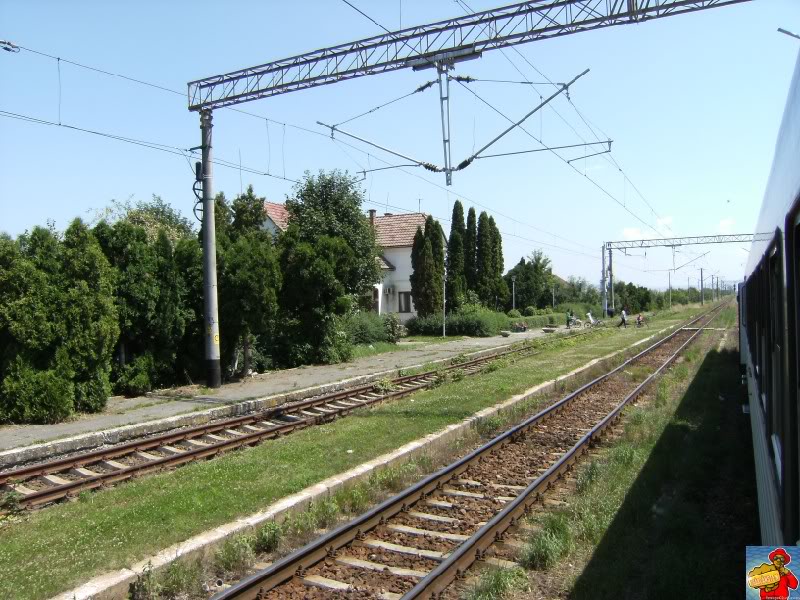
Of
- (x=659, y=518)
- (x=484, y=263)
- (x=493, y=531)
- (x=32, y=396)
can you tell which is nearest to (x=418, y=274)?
(x=484, y=263)

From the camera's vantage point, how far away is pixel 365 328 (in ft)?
100

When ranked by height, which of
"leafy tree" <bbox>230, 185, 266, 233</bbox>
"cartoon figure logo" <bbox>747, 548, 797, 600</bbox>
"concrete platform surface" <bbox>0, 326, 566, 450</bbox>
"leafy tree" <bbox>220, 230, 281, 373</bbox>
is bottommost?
"concrete platform surface" <bbox>0, 326, 566, 450</bbox>

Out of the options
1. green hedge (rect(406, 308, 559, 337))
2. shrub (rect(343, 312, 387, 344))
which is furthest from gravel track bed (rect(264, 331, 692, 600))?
green hedge (rect(406, 308, 559, 337))

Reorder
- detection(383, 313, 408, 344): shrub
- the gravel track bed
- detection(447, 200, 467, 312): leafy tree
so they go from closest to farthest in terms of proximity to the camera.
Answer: the gravel track bed, detection(383, 313, 408, 344): shrub, detection(447, 200, 467, 312): leafy tree

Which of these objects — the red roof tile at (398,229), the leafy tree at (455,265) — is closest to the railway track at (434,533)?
the leafy tree at (455,265)

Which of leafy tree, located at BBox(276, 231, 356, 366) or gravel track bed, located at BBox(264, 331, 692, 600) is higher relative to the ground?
leafy tree, located at BBox(276, 231, 356, 366)

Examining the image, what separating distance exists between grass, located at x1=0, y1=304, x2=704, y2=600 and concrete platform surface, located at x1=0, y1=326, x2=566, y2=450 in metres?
3.67

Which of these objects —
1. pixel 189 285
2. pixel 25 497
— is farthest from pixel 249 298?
pixel 25 497

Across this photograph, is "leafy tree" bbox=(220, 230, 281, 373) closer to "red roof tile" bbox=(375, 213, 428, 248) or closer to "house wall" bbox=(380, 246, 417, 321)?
"house wall" bbox=(380, 246, 417, 321)

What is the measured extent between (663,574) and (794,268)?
3246 mm

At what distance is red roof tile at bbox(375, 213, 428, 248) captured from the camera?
4772 cm

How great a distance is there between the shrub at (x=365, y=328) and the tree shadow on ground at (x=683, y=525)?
765 inches

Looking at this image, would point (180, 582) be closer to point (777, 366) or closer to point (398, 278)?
point (777, 366)

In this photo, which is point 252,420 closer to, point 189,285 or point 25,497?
point 25,497
